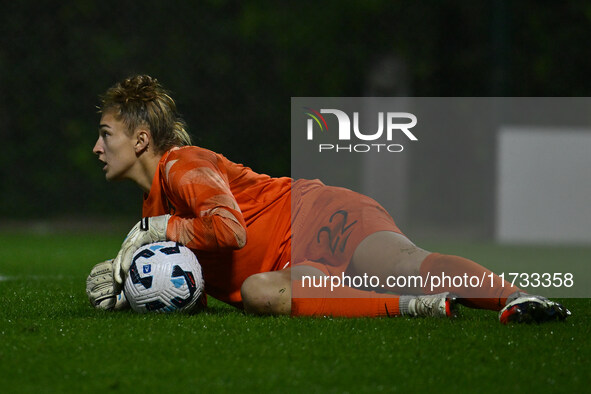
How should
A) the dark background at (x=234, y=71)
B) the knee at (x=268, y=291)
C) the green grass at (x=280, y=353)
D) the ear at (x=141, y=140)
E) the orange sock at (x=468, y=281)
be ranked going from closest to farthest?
1. the green grass at (x=280, y=353)
2. the orange sock at (x=468, y=281)
3. the knee at (x=268, y=291)
4. the ear at (x=141, y=140)
5. the dark background at (x=234, y=71)

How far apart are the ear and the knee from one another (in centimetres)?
86

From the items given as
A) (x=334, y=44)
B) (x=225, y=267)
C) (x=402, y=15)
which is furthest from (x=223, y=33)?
(x=225, y=267)

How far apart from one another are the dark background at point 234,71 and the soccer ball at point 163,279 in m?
9.17

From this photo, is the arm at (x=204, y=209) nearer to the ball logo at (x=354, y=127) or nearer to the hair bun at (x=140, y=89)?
the hair bun at (x=140, y=89)

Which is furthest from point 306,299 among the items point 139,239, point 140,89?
point 140,89

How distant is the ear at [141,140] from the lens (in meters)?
3.98

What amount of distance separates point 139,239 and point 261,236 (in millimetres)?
565

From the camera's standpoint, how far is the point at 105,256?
8547 mm

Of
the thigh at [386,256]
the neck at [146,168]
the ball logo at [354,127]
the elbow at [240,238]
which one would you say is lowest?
the thigh at [386,256]

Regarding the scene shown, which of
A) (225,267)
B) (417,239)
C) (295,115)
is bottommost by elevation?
(417,239)

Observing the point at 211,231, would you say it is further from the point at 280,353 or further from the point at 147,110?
the point at 280,353

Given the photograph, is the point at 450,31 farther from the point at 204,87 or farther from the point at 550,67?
the point at 204,87

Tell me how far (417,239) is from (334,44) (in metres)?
4.33

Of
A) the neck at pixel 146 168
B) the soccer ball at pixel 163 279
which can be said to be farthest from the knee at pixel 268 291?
the neck at pixel 146 168
